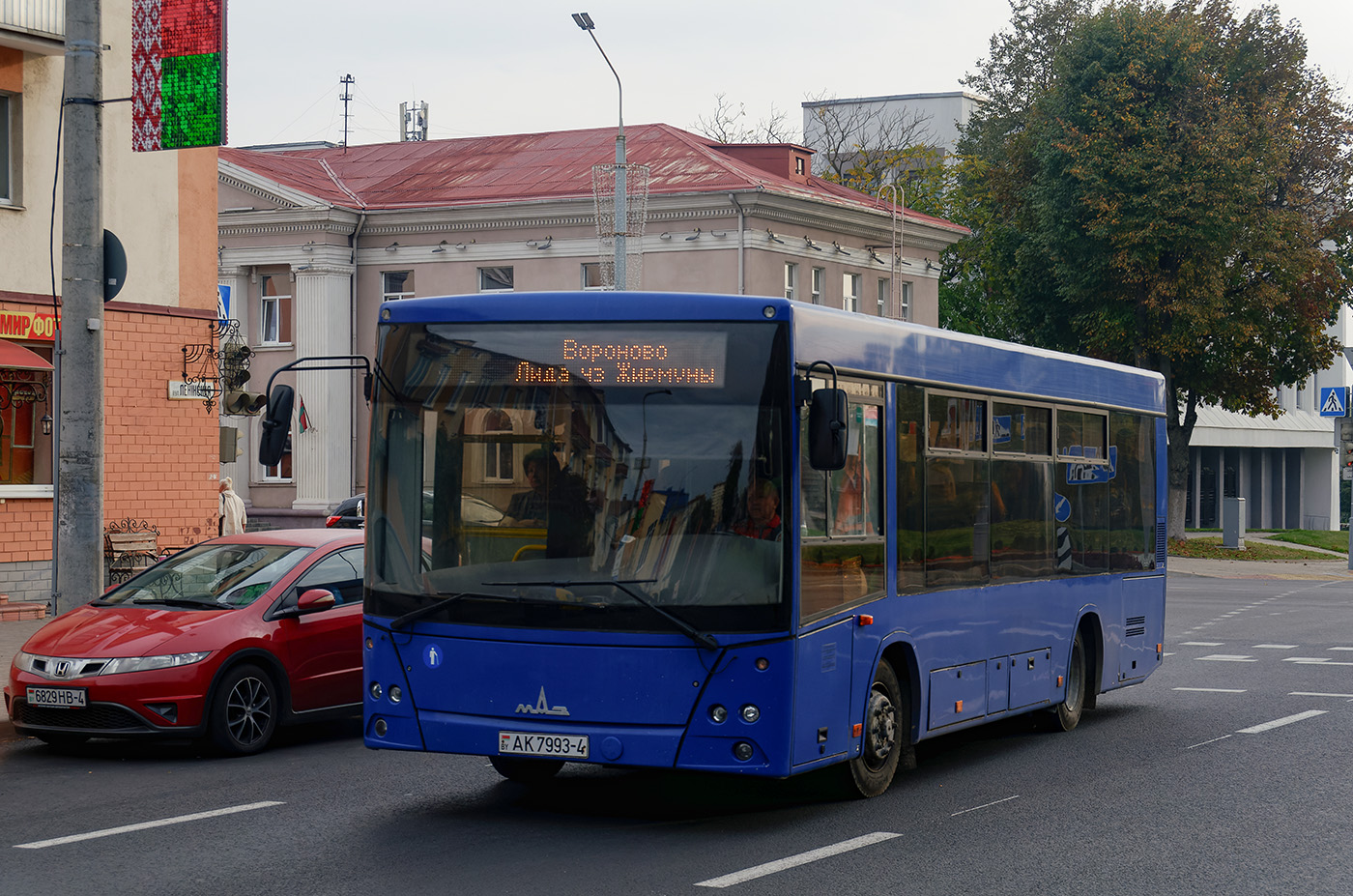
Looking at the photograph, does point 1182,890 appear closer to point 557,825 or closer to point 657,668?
point 657,668

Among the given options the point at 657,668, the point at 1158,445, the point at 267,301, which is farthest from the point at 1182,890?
the point at 267,301

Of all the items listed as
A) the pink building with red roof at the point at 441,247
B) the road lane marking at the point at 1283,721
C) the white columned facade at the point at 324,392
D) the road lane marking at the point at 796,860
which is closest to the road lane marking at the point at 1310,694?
the road lane marking at the point at 1283,721

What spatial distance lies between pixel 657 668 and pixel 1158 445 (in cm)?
756

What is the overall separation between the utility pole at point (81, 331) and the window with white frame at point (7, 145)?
8.69 metres

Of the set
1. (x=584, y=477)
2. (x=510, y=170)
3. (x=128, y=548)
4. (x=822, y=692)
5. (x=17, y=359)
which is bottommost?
(x=822, y=692)

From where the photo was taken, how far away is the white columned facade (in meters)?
46.9

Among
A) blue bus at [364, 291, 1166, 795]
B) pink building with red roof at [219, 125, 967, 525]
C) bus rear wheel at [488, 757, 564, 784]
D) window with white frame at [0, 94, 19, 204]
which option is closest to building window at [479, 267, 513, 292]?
pink building with red roof at [219, 125, 967, 525]

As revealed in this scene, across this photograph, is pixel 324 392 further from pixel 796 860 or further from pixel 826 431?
pixel 796 860

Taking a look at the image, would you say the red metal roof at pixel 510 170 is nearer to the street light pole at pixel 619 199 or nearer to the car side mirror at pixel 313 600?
the street light pole at pixel 619 199

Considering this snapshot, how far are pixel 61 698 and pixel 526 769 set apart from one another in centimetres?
312

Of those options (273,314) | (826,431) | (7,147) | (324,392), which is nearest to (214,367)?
(7,147)

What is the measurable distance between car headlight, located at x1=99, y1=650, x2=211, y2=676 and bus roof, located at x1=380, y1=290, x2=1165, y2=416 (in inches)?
130

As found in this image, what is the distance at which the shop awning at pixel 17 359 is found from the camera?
66.9ft

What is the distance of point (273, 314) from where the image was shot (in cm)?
4819
